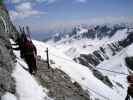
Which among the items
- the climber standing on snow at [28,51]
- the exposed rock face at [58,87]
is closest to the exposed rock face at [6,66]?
the climber standing on snow at [28,51]

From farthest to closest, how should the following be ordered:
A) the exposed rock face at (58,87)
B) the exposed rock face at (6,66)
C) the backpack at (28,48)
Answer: the exposed rock face at (58,87) → the backpack at (28,48) → the exposed rock face at (6,66)

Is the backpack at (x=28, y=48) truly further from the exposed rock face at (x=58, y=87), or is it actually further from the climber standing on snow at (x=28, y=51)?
the exposed rock face at (x=58, y=87)

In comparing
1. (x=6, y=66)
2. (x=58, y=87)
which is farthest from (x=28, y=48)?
(x=58, y=87)

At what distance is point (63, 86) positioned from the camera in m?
22.8

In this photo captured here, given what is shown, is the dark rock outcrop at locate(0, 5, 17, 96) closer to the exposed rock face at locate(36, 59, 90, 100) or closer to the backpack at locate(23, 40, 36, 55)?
the backpack at locate(23, 40, 36, 55)

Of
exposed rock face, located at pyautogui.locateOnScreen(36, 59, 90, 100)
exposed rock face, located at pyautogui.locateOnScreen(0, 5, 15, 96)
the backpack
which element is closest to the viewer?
exposed rock face, located at pyautogui.locateOnScreen(0, 5, 15, 96)

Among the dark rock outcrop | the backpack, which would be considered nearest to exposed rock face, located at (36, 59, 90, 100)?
the backpack

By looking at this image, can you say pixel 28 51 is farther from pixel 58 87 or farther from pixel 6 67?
pixel 58 87

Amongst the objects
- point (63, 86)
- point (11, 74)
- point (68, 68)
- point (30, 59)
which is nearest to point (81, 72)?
point (68, 68)

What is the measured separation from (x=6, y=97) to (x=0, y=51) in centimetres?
329

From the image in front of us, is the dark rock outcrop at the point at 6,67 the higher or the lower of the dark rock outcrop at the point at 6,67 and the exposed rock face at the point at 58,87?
the higher

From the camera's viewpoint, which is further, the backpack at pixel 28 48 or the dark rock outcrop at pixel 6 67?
the backpack at pixel 28 48

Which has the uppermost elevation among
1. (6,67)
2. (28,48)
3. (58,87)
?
(28,48)

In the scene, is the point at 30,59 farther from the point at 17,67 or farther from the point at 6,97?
the point at 6,97
